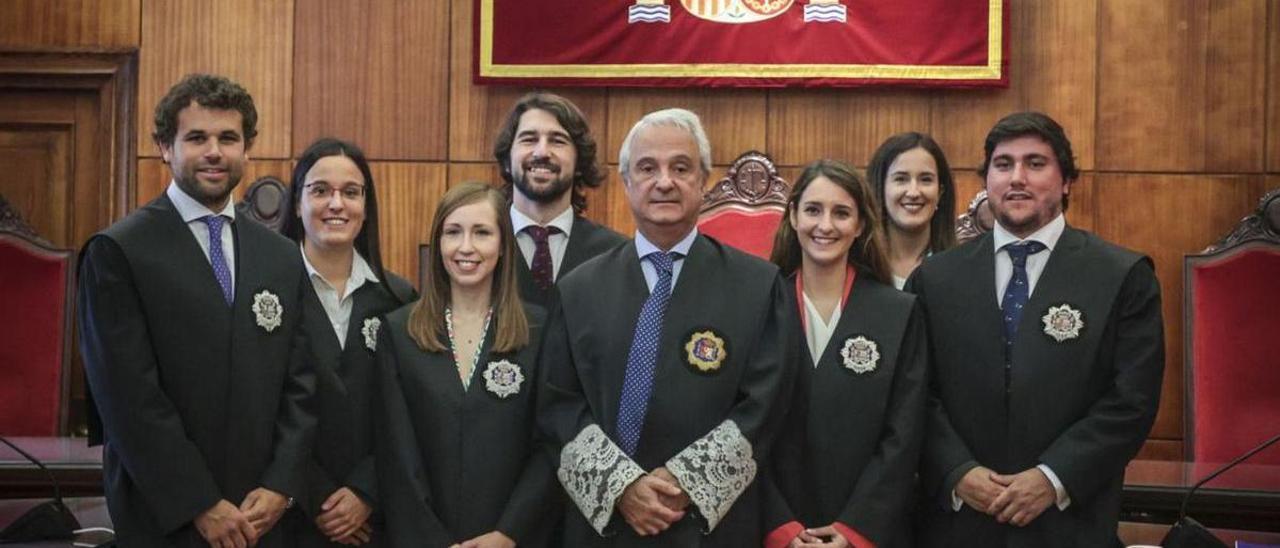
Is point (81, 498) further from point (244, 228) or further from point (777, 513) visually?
point (777, 513)

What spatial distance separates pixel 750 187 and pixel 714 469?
2.67 meters

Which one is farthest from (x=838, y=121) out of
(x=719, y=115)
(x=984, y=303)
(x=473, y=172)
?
(x=984, y=303)

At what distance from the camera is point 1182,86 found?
18.7 feet

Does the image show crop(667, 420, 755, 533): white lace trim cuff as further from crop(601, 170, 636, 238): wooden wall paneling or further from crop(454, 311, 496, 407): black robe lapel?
crop(601, 170, 636, 238): wooden wall paneling

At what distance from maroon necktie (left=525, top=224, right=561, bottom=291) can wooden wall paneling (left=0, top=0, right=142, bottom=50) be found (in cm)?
310

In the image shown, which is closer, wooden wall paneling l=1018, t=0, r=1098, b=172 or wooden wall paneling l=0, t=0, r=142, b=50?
wooden wall paneling l=1018, t=0, r=1098, b=172

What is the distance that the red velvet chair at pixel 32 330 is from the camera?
5.18 m

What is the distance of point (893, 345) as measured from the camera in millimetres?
3113

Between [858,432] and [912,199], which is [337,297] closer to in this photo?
[858,432]

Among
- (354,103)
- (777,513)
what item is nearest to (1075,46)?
(354,103)

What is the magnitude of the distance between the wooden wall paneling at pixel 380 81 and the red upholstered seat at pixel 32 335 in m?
1.14

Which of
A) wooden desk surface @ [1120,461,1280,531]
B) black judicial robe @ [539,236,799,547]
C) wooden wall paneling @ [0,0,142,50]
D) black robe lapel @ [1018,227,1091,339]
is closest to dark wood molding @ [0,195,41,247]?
wooden wall paneling @ [0,0,142,50]

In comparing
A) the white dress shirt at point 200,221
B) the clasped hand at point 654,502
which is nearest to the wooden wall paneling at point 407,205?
the white dress shirt at point 200,221

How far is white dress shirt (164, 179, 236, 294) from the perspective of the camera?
3.15 m
